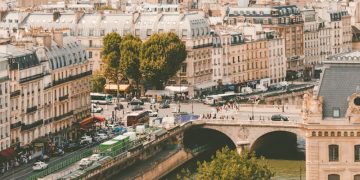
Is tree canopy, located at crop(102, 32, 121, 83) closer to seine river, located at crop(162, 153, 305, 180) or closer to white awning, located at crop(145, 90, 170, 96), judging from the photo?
white awning, located at crop(145, 90, 170, 96)

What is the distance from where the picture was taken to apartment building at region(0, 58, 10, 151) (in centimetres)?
7775

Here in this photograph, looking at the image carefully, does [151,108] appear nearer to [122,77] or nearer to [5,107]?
[122,77]

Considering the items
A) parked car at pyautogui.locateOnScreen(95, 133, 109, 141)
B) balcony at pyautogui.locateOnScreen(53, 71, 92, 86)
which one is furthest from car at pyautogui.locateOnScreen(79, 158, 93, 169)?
balcony at pyautogui.locateOnScreen(53, 71, 92, 86)

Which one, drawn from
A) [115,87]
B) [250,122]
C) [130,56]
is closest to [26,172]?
[250,122]

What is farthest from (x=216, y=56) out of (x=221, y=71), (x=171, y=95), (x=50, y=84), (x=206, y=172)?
(x=206, y=172)

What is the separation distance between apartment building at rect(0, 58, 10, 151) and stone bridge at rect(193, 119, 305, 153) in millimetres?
21750

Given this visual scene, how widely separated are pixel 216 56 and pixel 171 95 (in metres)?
10.8

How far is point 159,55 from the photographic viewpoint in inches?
4574

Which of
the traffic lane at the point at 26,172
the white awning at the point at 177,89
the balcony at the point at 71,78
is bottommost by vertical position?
the traffic lane at the point at 26,172

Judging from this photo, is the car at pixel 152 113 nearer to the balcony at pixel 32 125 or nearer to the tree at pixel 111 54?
the tree at pixel 111 54

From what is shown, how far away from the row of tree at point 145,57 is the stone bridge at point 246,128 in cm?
2009

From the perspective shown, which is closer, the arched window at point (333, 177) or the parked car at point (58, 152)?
the arched window at point (333, 177)

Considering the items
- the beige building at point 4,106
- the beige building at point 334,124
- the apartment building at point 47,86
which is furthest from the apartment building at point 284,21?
the beige building at point 334,124

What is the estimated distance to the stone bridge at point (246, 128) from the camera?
92.6m
